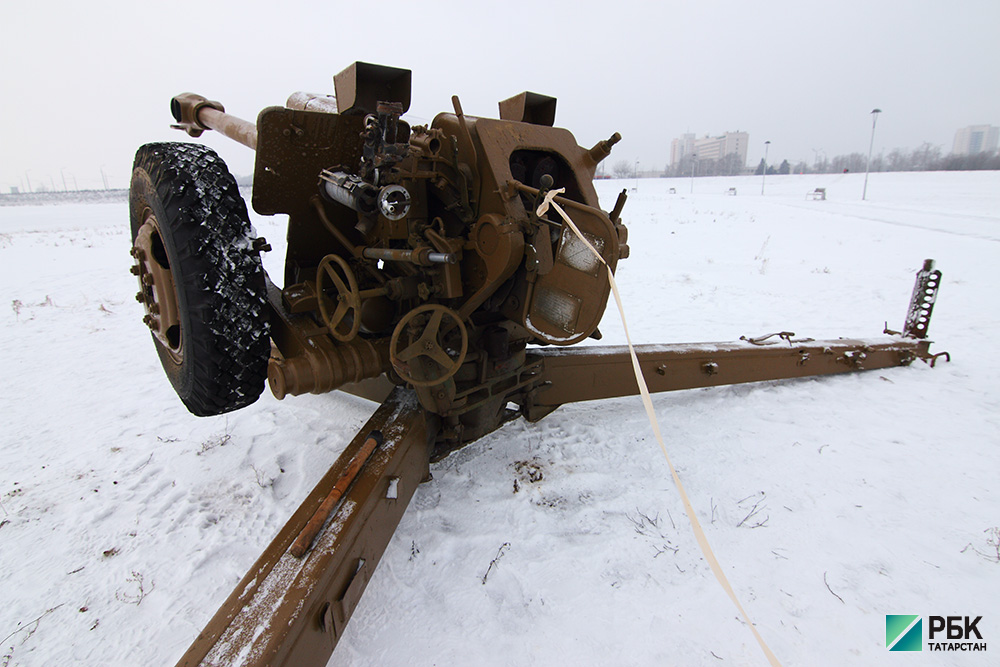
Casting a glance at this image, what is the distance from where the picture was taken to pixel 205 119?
354 cm

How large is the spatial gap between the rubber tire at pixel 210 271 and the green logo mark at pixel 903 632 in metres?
2.77

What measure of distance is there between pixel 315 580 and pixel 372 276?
1537mm

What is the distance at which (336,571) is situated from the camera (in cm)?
169

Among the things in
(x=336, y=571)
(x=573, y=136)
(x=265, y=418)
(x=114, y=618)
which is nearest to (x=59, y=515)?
(x=114, y=618)

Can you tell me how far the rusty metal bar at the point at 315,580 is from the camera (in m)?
1.40

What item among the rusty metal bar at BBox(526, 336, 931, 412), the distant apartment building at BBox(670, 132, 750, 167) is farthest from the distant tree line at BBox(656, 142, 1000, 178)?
the rusty metal bar at BBox(526, 336, 931, 412)

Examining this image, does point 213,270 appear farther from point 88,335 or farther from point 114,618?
point 88,335

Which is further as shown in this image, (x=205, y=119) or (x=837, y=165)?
(x=837, y=165)

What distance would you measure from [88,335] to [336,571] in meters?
4.88

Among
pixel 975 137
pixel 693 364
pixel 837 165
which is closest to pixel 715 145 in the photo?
pixel 837 165

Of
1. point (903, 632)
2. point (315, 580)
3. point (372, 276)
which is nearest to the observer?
point (315, 580)

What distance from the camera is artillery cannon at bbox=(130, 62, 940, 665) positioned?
203 cm

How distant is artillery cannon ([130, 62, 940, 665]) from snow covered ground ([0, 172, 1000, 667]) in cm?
38

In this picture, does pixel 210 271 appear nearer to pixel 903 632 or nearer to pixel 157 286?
pixel 157 286
